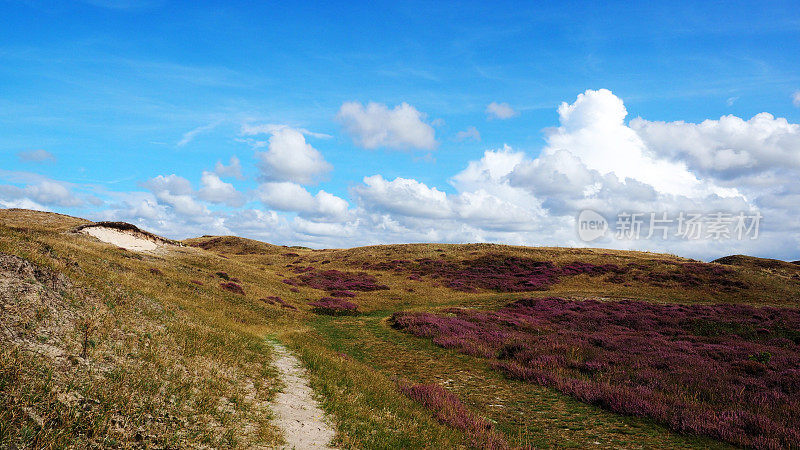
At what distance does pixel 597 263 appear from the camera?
65.9 meters

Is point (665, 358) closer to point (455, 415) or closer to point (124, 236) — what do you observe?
point (455, 415)

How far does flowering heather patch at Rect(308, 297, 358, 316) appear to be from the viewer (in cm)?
3503

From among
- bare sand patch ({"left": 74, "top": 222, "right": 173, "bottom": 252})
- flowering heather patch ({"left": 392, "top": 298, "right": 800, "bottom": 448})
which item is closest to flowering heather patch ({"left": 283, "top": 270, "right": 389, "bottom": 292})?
bare sand patch ({"left": 74, "top": 222, "right": 173, "bottom": 252})

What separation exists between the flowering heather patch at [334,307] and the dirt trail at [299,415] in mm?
22412

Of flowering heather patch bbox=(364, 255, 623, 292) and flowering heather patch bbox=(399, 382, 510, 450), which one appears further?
Answer: flowering heather patch bbox=(364, 255, 623, 292)

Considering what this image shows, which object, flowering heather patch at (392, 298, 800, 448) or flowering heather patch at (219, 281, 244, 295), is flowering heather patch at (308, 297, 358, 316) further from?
flowering heather patch at (392, 298, 800, 448)

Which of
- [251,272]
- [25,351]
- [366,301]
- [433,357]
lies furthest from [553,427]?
[251,272]

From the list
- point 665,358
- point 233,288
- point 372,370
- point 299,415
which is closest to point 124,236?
point 233,288

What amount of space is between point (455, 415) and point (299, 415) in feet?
15.1

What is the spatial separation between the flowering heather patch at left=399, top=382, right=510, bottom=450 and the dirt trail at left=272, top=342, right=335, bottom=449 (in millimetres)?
3631

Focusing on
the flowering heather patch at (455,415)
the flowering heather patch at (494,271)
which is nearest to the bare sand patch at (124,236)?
the flowering heather patch at (494,271)

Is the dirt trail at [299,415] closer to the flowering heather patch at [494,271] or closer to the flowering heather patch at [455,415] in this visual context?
the flowering heather patch at [455,415]

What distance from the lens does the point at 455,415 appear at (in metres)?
10.7

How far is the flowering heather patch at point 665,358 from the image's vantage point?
11.2 m
